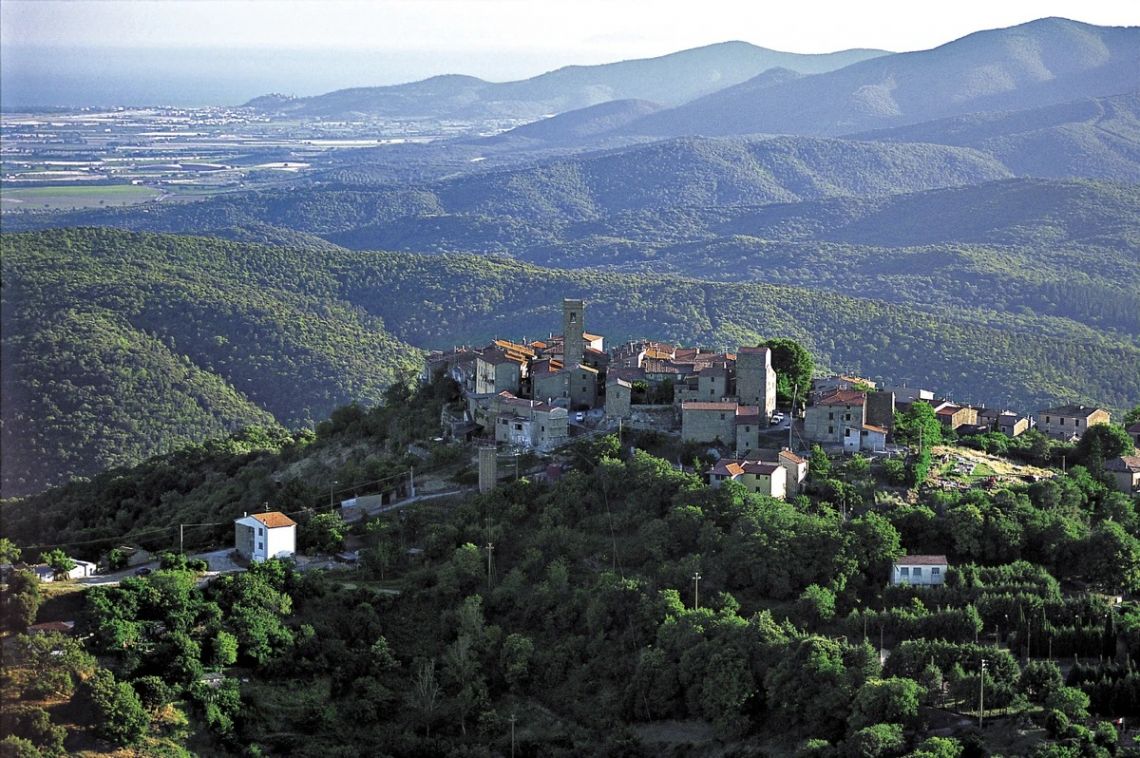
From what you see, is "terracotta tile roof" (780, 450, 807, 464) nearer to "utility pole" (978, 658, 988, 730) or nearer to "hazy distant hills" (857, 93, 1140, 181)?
"utility pole" (978, 658, 988, 730)

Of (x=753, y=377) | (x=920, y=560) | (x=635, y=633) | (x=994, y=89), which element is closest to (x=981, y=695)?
(x=920, y=560)

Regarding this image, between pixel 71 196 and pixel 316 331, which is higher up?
pixel 71 196

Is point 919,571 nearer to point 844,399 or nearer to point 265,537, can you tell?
point 844,399

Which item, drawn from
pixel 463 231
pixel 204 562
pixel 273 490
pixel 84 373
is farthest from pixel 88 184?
pixel 204 562

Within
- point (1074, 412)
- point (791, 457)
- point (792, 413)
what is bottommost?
point (1074, 412)

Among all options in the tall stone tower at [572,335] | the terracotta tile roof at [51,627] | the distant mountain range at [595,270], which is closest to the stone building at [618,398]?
the tall stone tower at [572,335]

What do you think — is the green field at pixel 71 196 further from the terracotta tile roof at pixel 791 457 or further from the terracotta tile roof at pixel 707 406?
the terracotta tile roof at pixel 791 457

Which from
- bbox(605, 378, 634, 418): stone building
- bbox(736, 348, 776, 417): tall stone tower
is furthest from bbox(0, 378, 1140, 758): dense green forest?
bbox(736, 348, 776, 417): tall stone tower
